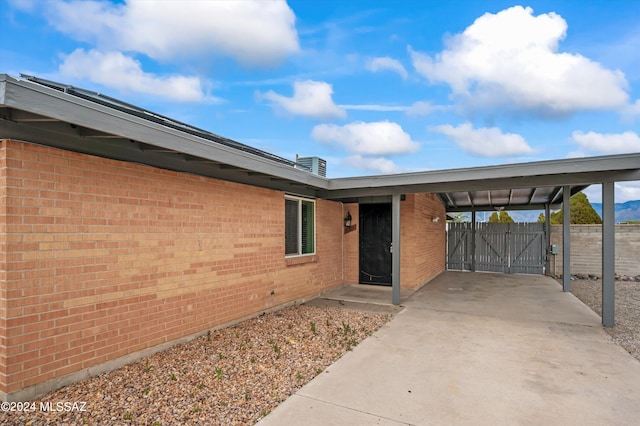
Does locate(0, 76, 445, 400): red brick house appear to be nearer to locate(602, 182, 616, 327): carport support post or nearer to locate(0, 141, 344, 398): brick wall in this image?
locate(0, 141, 344, 398): brick wall

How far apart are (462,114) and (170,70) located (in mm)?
10770

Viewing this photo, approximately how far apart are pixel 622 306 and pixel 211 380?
8444 mm

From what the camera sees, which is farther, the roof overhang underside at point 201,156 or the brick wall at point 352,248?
the brick wall at point 352,248

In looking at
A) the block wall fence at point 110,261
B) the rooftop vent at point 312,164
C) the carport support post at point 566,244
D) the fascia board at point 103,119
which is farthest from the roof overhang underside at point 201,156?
the rooftop vent at point 312,164

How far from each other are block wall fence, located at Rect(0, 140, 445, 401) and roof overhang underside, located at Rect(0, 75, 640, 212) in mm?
161

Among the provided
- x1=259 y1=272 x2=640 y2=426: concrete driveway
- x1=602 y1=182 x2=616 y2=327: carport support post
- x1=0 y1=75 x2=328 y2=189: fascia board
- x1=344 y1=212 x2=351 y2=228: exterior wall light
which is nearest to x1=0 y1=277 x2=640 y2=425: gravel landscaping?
x1=259 y1=272 x2=640 y2=426: concrete driveway

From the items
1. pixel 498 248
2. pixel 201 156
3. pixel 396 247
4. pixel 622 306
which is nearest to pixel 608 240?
pixel 622 306

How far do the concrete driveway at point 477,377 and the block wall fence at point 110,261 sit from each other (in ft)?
7.09

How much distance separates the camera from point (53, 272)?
327 centimetres

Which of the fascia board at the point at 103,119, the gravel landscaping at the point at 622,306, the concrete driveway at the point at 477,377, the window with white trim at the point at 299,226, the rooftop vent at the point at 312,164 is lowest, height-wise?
the gravel landscaping at the point at 622,306

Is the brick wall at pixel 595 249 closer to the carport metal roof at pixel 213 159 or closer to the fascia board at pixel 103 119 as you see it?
the carport metal roof at pixel 213 159

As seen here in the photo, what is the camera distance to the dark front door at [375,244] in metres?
9.28

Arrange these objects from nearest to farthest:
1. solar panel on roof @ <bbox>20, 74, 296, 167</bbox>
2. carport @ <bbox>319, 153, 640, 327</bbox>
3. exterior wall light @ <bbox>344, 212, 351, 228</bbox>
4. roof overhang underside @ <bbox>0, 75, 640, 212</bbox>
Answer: roof overhang underside @ <bbox>0, 75, 640, 212</bbox> → solar panel on roof @ <bbox>20, 74, 296, 167</bbox> → carport @ <bbox>319, 153, 640, 327</bbox> → exterior wall light @ <bbox>344, 212, 351, 228</bbox>

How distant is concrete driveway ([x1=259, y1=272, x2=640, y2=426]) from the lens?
2930mm
